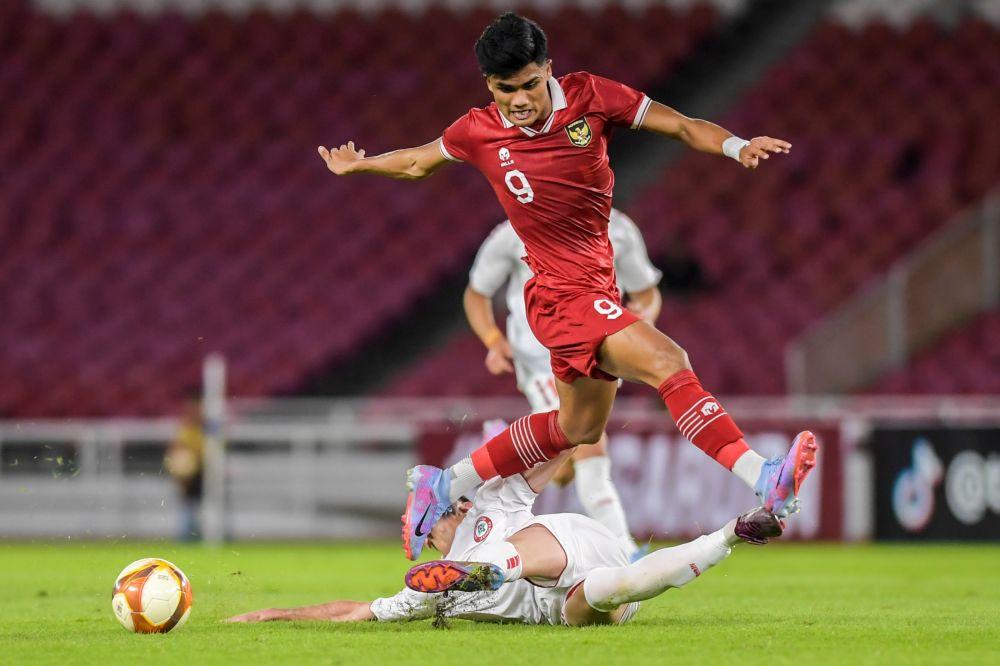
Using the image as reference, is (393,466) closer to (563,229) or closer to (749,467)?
(563,229)

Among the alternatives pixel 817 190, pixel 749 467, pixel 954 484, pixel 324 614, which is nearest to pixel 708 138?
pixel 749 467

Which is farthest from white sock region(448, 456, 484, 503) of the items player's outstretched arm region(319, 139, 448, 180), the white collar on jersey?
the white collar on jersey

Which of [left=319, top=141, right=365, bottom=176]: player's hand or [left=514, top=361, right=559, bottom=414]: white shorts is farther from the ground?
[left=319, top=141, right=365, bottom=176]: player's hand

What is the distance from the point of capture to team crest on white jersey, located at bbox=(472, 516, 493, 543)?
6.29 meters

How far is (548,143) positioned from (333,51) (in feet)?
55.4

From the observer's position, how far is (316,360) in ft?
61.2

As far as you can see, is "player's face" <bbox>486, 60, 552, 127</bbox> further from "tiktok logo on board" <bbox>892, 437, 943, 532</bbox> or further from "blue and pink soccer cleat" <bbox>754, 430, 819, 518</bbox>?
"tiktok logo on board" <bbox>892, 437, 943, 532</bbox>

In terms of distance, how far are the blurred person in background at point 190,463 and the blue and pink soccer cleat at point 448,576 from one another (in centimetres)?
1014

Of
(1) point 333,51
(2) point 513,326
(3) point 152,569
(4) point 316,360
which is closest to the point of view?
(3) point 152,569

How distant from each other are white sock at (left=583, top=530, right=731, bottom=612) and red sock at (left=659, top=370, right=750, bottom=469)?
31cm

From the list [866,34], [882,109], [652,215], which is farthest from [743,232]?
[866,34]

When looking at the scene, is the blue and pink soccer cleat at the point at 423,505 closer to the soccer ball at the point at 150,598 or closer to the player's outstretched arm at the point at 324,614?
the player's outstretched arm at the point at 324,614

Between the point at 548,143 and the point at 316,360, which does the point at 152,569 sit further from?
the point at 316,360

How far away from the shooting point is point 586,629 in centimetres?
617
